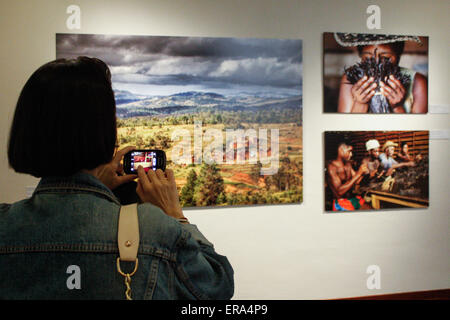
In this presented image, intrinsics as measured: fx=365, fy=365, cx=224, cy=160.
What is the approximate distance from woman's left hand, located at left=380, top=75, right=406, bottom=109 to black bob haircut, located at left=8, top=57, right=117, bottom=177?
2.92 metres

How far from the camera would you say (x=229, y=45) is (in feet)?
9.55

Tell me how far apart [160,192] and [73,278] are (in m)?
0.28

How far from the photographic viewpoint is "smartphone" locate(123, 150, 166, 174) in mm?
1169

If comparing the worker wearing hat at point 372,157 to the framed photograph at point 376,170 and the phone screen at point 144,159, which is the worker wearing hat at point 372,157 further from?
the phone screen at point 144,159

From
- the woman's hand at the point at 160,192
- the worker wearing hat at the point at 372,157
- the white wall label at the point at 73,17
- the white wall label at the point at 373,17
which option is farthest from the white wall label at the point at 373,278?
the white wall label at the point at 73,17

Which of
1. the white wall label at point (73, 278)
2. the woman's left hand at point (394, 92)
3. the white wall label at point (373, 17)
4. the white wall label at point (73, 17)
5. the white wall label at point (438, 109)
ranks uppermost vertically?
the white wall label at point (373, 17)

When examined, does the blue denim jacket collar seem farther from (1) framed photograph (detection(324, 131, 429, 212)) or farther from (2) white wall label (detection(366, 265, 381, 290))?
(2) white wall label (detection(366, 265, 381, 290))

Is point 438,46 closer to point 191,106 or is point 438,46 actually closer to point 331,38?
point 331,38

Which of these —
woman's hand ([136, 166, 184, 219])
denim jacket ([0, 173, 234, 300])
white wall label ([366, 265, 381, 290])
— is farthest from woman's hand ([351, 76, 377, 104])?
denim jacket ([0, 173, 234, 300])

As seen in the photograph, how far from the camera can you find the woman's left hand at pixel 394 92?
315 centimetres

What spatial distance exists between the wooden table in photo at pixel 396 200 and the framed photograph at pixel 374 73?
72cm

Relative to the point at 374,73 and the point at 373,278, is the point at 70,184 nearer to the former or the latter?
the point at 374,73

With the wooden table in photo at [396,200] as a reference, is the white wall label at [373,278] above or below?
below
